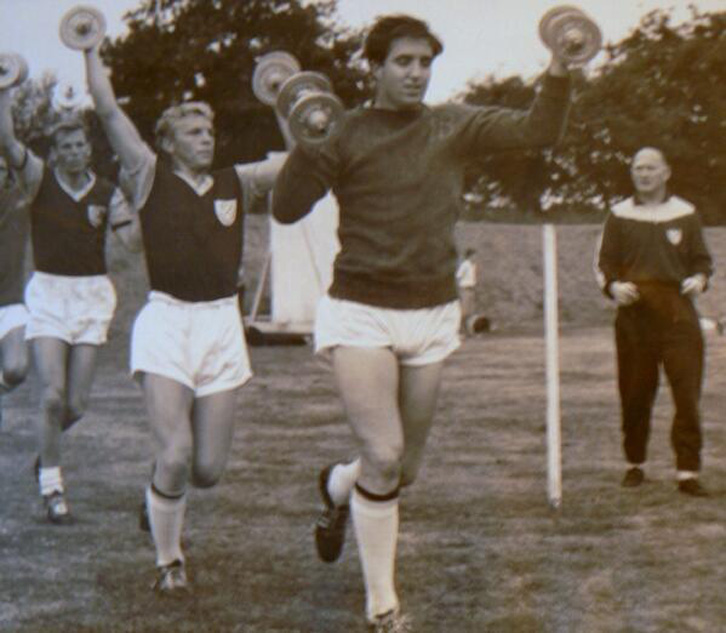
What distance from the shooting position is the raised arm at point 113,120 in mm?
4695

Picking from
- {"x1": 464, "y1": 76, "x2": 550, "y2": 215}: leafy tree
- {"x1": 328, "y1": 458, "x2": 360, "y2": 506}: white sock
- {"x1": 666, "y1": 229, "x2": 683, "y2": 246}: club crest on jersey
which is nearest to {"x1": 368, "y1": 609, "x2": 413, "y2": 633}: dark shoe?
{"x1": 328, "y1": 458, "x2": 360, "y2": 506}: white sock

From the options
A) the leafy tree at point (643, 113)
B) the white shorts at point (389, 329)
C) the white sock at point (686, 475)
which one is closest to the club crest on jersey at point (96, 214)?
the white shorts at point (389, 329)

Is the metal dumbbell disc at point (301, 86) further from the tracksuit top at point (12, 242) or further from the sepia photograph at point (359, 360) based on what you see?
the tracksuit top at point (12, 242)

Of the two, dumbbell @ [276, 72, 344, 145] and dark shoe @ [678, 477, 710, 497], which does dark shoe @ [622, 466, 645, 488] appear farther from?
dumbbell @ [276, 72, 344, 145]

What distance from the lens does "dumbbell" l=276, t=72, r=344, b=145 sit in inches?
148

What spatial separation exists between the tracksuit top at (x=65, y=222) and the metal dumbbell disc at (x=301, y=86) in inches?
92.1

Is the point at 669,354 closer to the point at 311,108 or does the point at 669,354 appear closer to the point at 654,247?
the point at 654,247

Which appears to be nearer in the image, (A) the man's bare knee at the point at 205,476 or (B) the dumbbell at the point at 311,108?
(B) the dumbbell at the point at 311,108

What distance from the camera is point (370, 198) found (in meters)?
4.08

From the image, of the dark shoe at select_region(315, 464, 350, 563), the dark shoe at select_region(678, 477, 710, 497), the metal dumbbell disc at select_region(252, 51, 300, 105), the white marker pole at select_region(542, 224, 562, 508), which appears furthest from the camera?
the dark shoe at select_region(678, 477, 710, 497)

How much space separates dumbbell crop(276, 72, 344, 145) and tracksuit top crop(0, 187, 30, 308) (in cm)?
317

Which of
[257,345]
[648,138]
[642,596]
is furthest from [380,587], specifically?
[257,345]

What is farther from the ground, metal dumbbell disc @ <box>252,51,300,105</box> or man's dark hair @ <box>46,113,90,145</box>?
metal dumbbell disc @ <box>252,51,300,105</box>

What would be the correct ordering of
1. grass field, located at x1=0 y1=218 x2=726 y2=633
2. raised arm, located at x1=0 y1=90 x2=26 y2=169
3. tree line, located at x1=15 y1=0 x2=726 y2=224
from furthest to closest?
tree line, located at x1=15 y1=0 x2=726 y2=224 < raised arm, located at x1=0 y1=90 x2=26 y2=169 < grass field, located at x1=0 y1=218 x2=726 y2=633
